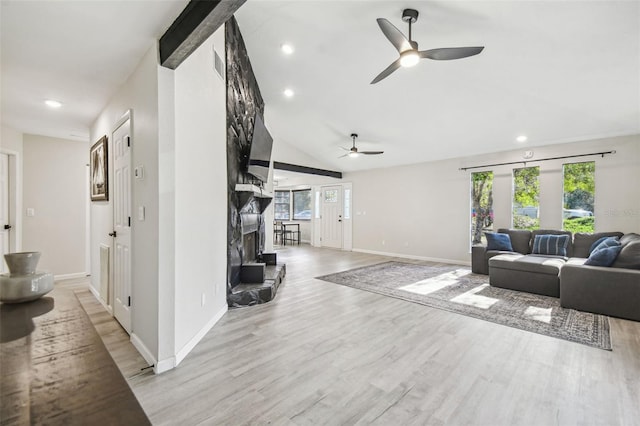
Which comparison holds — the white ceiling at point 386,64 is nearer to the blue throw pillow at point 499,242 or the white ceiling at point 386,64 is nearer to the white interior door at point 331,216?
the blue throw pillow at point 499,242

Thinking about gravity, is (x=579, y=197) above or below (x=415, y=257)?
above

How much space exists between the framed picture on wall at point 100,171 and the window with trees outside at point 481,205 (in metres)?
6.80

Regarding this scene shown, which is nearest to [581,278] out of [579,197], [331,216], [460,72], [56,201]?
[579,197]

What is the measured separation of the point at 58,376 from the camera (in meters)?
1.97

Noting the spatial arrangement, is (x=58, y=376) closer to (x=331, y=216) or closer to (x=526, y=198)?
(x=526, y=198)

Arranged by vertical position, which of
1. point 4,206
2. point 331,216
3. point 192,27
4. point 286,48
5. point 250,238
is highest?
point 286,48

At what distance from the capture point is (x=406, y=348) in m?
2.48

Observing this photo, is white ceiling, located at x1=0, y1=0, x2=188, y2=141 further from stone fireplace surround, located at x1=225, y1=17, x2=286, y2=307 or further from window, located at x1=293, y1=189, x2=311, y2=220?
window, located at x1=293, y1=189, x2=311, y2=220

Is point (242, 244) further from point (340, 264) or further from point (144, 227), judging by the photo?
point (340, 264)

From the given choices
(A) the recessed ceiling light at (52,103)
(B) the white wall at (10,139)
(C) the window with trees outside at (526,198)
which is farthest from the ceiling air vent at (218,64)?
(C) the window with trees outside at (526,198)

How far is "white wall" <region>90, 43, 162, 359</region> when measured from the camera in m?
2.13

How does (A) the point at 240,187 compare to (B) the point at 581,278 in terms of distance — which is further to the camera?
(A) the point at 240,187

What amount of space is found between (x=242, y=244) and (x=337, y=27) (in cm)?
303

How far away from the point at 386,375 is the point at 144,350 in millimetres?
1934
